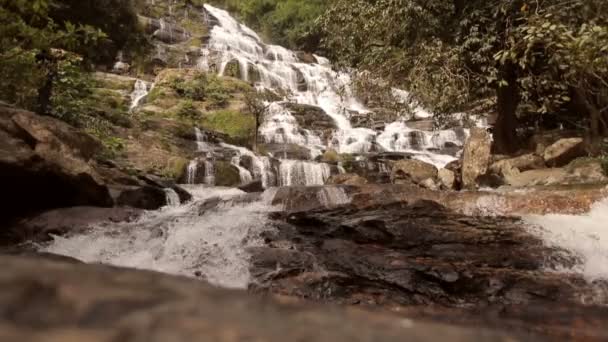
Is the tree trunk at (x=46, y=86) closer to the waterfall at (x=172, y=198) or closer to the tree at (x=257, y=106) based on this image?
the waterfall at (x=172, y=198)

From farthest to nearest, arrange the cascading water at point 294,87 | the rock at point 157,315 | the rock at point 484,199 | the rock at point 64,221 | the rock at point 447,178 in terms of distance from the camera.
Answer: the cascading water at point 294,87
the rock at point 447,178
the rock at point 484,199
the rock at point 64,221
the rock at point 157,315

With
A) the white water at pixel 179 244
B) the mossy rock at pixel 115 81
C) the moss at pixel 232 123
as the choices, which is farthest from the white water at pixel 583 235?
the mossy rock at pixel 115 81

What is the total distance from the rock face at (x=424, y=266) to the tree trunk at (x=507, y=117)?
7363 millimetres

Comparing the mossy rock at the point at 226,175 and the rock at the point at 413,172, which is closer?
the rock at the point at 413,172

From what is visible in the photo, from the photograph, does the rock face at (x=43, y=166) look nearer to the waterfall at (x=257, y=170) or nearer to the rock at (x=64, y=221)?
the rock at (x=64, y=221)

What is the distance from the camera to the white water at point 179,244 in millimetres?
5156

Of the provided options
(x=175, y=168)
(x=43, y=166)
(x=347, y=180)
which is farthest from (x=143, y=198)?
(x=347, y=180)

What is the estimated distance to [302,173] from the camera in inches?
549

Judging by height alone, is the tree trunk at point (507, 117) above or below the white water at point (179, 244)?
above

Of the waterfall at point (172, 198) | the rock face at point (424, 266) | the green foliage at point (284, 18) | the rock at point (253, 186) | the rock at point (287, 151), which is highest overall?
the green foliage at point (284, 18)

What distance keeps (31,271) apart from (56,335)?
322mm

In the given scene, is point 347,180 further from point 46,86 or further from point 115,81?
point 115,81

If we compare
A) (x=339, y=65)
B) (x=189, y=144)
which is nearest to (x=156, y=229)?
(x=339, y=65)

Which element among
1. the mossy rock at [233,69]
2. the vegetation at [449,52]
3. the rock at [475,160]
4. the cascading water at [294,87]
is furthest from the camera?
the mossy rock at [233,69]
